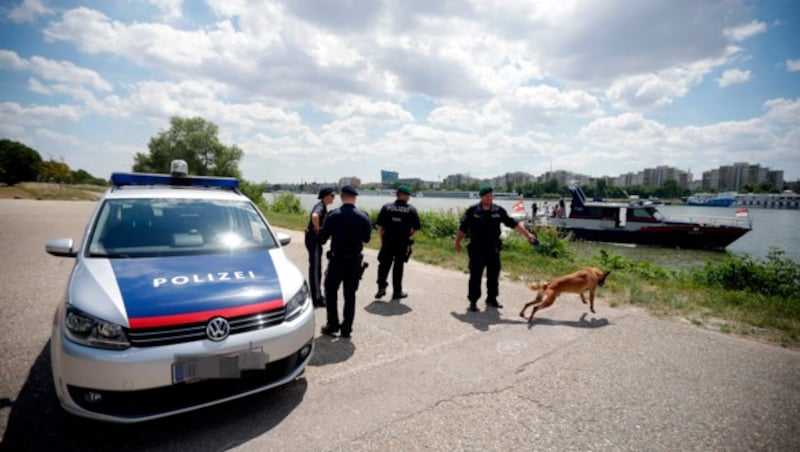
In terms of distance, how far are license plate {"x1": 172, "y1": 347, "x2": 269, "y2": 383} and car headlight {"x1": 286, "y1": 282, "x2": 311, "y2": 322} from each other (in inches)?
14.7

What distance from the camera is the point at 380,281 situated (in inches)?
249

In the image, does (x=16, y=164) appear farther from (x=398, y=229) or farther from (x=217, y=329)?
(x=217, y=329)

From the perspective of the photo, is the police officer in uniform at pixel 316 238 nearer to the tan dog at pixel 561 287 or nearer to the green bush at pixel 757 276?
the tan dog at pixel 561 287

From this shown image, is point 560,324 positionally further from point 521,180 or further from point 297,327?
point 521,180

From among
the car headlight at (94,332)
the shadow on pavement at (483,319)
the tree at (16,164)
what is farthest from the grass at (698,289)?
the tree at (16,164)

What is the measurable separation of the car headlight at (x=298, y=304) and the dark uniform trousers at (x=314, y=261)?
2.21 metres

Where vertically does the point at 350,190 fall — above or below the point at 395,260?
above

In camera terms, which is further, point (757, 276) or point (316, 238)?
point (757, 276)

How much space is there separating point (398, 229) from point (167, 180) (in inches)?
130

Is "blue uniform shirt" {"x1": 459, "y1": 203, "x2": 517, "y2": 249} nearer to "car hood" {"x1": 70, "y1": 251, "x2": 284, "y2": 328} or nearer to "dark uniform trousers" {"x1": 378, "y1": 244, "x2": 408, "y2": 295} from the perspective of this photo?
"dark uniform trousers" {"x1": 378, "y1": 244, "x2": 408, "y2": 295}

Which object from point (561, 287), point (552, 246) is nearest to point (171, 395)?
point (561, 287)

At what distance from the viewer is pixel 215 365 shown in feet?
8.02

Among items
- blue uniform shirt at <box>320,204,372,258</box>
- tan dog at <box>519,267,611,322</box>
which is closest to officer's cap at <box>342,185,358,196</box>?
blue uniform shirt at <box>320,204,372,258</box>

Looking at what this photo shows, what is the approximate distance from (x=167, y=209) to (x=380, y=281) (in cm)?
346
